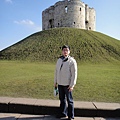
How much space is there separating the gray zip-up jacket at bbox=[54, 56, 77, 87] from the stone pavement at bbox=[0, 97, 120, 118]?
0.75m

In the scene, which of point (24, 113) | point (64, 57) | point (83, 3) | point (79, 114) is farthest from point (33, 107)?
point (83, 3)

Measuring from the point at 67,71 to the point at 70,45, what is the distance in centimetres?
3128

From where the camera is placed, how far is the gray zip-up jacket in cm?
409

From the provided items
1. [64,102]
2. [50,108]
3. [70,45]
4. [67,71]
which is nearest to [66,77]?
[67,71]

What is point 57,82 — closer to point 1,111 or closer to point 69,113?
point 69,113

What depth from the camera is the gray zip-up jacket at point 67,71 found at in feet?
13.4

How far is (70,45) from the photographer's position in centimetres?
3522

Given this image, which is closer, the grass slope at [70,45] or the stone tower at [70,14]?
the grass slope at [70,45]

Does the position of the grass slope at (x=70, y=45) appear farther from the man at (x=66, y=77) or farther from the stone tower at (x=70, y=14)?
the man at (x=66, y=77)

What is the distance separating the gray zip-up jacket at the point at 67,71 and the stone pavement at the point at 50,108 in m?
0.75

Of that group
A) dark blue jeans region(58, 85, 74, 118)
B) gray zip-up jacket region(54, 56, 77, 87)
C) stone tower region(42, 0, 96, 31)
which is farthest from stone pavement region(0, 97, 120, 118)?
stone tower region(42, 0, 96, 31)

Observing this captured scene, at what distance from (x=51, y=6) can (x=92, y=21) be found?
1338 centimetres

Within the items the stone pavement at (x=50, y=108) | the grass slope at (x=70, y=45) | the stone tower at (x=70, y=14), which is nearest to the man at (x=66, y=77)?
the stone pavement at (x=50, y=108)

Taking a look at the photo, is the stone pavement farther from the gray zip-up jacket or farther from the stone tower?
the stone tower
